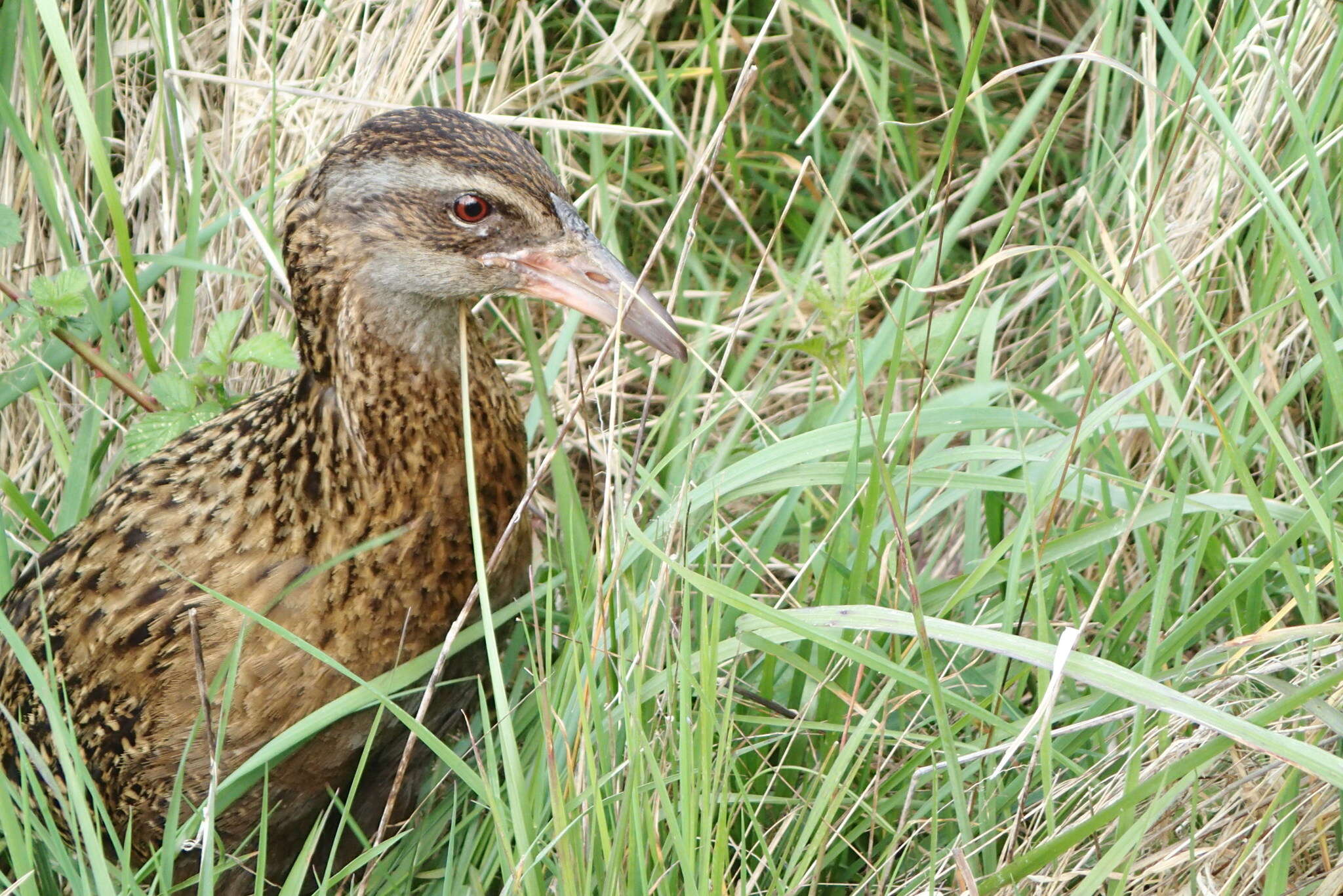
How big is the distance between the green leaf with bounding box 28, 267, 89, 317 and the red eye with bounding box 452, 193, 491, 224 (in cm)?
92

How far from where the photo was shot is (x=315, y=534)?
2225 mm

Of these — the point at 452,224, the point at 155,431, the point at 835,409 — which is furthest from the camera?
the point at 155,431

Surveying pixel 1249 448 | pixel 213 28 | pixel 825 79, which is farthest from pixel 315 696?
pixel 825 79

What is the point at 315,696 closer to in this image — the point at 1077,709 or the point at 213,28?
the point at 1077,709

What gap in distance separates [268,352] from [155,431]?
259 mm

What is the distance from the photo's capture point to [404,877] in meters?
2.31

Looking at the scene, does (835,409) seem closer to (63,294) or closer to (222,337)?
(222,337)

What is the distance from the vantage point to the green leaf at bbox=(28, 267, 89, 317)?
8.79ft

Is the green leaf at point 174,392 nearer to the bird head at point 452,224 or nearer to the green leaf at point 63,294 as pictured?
the green leaf at point 63,294

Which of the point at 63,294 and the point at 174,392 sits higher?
the point at 63,294

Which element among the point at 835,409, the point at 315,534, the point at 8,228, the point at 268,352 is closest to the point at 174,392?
the point at 268,352

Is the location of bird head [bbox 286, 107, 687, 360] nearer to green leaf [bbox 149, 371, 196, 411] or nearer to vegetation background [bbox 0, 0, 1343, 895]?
vegetation background [bbox 0, 0, 1343, 895]

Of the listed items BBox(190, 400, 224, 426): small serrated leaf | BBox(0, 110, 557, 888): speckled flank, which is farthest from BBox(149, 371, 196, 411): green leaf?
BBox(0, 110, 557, 888): speckled flank

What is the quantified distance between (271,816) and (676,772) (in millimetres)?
723
